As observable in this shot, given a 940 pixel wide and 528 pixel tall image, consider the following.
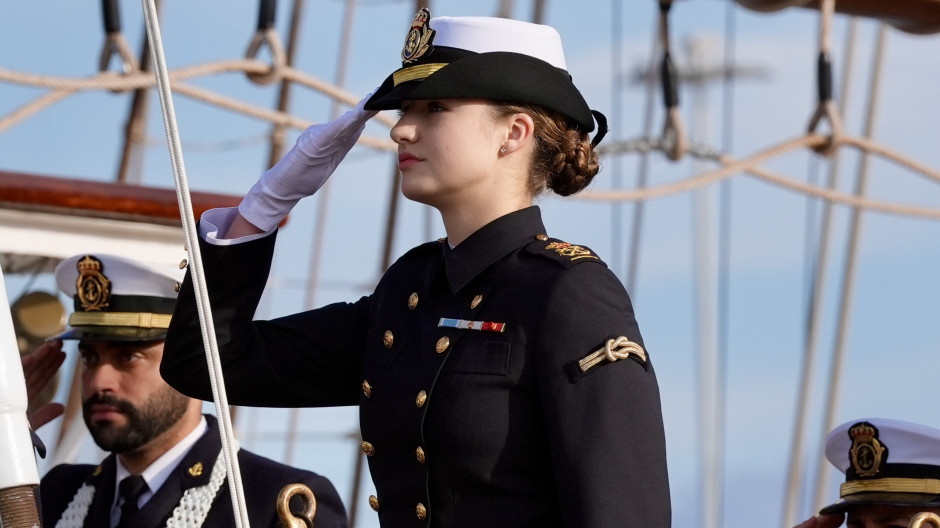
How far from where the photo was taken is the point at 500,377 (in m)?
2.11

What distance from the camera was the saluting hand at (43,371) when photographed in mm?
3566

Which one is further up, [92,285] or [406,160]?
[406,160]

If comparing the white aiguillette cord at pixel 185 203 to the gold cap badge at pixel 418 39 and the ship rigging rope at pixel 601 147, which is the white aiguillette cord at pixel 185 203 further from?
the ship rigging rope at pixel 601 147

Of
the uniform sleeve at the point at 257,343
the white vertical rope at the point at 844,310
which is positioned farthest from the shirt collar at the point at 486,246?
the white vertical rope at the point at 844,310

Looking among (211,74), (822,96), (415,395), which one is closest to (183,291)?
(415,395)

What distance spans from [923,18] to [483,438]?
3.74 meters

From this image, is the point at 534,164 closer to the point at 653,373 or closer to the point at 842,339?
the point at 653,373

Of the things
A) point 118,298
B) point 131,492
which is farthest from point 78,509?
point 118,298

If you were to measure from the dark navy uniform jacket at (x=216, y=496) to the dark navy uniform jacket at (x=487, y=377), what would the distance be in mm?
828

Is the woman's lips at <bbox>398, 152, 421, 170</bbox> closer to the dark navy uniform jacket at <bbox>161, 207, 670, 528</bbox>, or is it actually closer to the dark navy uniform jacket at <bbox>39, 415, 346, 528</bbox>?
the dark navy uniform jacket at <bbox>161, 207, 670, 528</bbox>

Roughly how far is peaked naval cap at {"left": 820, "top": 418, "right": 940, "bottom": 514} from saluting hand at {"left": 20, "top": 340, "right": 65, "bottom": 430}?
1.66m

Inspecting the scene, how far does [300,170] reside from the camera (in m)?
2.37

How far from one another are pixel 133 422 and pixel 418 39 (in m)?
1.37

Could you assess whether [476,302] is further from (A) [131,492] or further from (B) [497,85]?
(A) [131,492]
